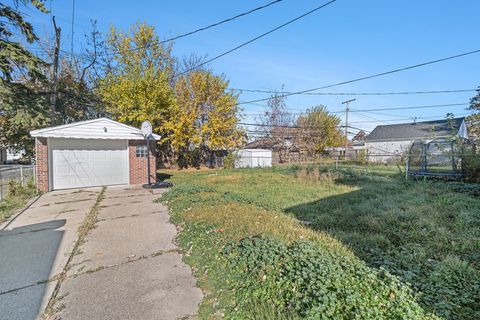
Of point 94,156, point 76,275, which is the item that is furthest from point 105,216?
point 94,156

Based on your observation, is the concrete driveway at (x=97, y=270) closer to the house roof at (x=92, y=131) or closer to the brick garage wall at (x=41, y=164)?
the brick garage wall at (x=41, y=164)

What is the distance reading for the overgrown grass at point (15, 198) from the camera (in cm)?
583

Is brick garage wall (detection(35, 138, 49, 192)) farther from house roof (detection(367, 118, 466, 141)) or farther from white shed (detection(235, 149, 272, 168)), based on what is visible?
house roof (detection(367, 118, 466, 141))

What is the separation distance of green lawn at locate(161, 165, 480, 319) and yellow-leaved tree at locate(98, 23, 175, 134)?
37.1 ft

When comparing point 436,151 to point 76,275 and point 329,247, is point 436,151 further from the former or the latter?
point 76,275

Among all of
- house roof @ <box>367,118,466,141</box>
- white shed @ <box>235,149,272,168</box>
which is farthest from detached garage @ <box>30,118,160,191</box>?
house roof @ <box>367,118,466,141</box>

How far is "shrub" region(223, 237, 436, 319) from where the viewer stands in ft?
6.16

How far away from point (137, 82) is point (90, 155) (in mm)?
7024

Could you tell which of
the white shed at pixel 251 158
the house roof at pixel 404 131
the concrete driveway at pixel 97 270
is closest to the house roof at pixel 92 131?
the concrete driveway at pixel 97 270

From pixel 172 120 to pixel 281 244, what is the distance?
15005 millimetres

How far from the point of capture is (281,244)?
2928 mm

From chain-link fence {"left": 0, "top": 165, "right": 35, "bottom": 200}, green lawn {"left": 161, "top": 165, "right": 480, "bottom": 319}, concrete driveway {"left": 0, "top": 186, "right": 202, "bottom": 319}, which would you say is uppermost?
chain-link fence {"left": 0, "top": 165, "right": 35, "bottom": 200}

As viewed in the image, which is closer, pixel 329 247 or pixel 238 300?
pixel 238 300

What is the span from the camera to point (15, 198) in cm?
710
